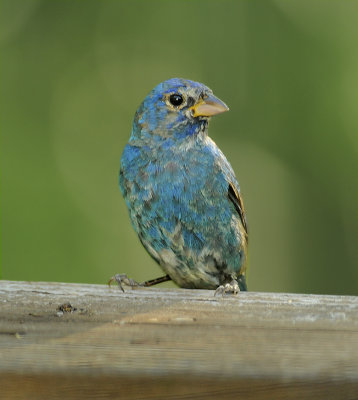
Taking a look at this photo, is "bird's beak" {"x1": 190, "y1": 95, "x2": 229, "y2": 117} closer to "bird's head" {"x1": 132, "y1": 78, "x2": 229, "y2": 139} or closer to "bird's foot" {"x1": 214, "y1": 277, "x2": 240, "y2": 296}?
"bird's head" {"x1": 132, "y1": 78, "x2": 229, "y2": 139}

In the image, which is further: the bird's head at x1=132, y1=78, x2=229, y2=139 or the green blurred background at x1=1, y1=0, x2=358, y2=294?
the green blurred background at x1=1, y1=0, x2=358, y2=294

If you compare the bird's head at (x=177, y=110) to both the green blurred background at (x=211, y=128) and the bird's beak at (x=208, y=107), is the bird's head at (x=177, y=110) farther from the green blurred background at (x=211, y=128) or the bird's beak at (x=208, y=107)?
the green blurred background at (x=211, y=128)

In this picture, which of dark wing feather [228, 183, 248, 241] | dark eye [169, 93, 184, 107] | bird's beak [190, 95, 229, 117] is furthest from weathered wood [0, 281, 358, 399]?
dark eye [169, 93, 184, 107]

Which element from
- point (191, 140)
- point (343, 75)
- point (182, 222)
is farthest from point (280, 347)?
point (343, 75)

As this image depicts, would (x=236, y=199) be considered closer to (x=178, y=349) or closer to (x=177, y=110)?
(x=177, y=110)

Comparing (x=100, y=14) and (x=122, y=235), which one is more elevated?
(x=100, y=14)

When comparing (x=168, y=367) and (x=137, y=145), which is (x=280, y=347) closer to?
(x=168, y=367)

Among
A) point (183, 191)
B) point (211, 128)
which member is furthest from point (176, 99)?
point (211, 128)
